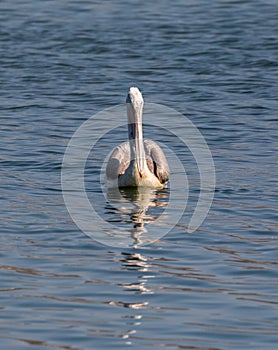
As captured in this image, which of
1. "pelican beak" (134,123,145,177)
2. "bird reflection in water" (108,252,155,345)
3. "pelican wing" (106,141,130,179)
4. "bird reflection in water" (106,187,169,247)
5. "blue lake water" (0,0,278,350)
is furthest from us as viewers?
"pelican wing" (106,141,130,179)

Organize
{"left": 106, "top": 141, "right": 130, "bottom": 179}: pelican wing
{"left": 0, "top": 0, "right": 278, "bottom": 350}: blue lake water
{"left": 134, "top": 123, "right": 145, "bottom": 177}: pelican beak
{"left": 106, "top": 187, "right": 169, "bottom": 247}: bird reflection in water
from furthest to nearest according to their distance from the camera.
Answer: {"left": 106, "top": 141, "right": 130, "bottom": 179}: pelican wing < {"left": 134, "top": 123, "right": 145, "bottom": 177}: pelican beak < {"left": 106, "top": 187, "right": 169, "bottom": 247}: bird reflection in water < {"left": 0, "top": 0, "right": 278, "bottom": 350}: blue lake water

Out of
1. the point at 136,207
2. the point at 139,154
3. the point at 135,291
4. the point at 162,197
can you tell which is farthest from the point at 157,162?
the point at 135,291

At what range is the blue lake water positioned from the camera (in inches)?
253

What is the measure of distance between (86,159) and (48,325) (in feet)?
17.8

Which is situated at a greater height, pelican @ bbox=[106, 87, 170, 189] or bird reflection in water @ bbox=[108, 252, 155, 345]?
pelican @ bbox=[106, 87, 170, 189]

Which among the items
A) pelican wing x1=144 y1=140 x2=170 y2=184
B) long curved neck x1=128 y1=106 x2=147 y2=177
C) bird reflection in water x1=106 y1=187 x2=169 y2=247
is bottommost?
bird reflection in water x1=106 y1=187 x2=169 y2=247

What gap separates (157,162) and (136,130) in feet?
1.66

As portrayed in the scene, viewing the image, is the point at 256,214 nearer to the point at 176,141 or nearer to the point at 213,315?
the point at 213,315

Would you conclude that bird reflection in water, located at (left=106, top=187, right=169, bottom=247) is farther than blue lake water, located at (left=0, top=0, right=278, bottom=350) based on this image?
Yes

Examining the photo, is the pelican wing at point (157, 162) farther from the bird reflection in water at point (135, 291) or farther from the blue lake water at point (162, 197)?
the bird reflection in water at point (135, 291)

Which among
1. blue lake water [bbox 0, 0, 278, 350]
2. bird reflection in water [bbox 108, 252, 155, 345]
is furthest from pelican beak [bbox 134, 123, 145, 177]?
bird reflection in water [bbox 108, 252, 155, 345]

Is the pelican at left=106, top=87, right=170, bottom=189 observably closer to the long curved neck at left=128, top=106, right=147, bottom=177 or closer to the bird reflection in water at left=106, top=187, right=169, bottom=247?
the long curved neck at left=128, top=106, right=147, bottom=177

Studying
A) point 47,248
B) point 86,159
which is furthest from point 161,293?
point 86,159

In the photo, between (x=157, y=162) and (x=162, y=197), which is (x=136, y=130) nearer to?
(x=157, y=162)
